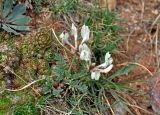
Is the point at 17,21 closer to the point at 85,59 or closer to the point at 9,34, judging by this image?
the point at 9,34

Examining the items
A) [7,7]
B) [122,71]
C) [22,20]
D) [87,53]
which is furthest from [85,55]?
[7,7]

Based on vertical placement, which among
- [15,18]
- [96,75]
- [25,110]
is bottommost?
[25,110]

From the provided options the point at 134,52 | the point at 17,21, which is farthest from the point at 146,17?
the point at 17,21

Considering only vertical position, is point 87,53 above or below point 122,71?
above

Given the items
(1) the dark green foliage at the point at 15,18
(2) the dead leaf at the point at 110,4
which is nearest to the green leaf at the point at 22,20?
(1) the dark green foliage at the point at 15,18

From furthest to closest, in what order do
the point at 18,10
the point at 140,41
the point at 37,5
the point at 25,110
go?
the point at 140,41
the point at 37,5
the point at 18,10
the point at 25,110

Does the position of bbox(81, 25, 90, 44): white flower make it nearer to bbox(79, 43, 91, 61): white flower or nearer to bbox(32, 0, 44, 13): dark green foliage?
bbox(79, 43, 91, 61): white flower

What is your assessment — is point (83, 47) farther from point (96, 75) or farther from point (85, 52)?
point (96, 75)
